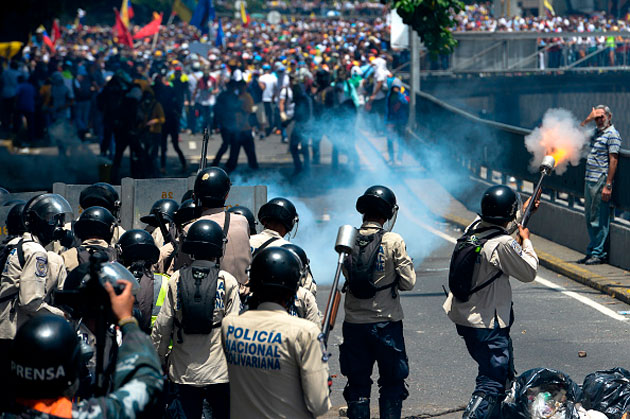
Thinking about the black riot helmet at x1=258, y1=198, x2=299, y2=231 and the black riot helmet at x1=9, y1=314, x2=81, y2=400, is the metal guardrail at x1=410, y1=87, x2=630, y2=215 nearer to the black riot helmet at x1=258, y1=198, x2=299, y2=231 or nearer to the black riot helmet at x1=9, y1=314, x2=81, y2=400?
the black riot helmet at x1=258, y1=198, x2=299, y2=231

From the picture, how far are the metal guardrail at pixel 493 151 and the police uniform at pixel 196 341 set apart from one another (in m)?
7.33

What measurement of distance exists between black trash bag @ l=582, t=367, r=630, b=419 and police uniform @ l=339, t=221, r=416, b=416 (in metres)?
1.21

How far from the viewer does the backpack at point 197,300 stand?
5410 millimetres

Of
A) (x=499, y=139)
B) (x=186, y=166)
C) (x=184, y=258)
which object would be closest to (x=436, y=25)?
(x=499, y=139)

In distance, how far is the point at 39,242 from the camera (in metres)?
6.26

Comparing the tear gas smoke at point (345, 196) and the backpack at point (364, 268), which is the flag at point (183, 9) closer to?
the tear gas smoke at point (345, 196)

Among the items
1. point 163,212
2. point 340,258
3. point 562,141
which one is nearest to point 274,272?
point 340,258

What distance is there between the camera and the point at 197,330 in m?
5.45

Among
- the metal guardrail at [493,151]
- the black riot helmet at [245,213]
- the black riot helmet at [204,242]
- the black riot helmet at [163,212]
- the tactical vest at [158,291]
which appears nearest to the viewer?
the black riot helmet at [204,242]

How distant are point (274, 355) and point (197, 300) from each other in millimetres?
1202

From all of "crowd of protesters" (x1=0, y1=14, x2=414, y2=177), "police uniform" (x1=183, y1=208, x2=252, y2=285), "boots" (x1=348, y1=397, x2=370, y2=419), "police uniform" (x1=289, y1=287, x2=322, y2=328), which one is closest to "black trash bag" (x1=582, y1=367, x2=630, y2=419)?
"boots" (x1=348, y1=397, x2=370, y2=419)

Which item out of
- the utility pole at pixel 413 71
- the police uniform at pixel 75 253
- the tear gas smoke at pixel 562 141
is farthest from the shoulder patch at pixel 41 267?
the utility pole at pixel 413 71

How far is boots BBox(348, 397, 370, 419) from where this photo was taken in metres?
6.59

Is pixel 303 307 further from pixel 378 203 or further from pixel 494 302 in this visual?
pixel 494 302
